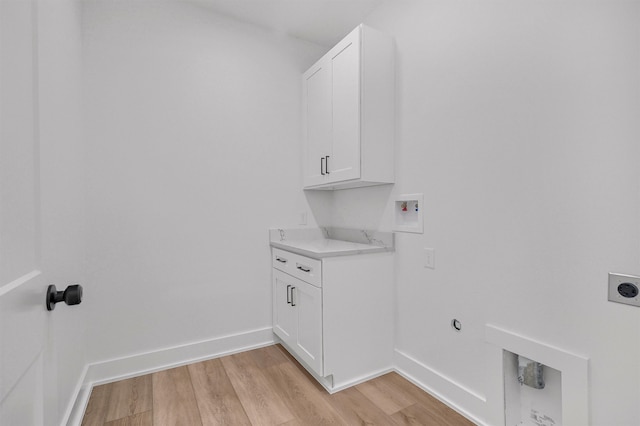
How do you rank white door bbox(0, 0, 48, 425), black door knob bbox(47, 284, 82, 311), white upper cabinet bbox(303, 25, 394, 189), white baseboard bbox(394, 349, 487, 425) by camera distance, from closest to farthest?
white door bbox(0, 0, 48, 425) < black door knob bbox(47, 284, 82, 311) < white baseboard bbox(394, 349, 487, 425) < white upper cabinet bbox(303, 25, 394, 189)

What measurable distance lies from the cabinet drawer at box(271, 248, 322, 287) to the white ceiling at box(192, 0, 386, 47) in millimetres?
1880

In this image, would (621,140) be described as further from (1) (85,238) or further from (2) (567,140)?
(1) (85,238)

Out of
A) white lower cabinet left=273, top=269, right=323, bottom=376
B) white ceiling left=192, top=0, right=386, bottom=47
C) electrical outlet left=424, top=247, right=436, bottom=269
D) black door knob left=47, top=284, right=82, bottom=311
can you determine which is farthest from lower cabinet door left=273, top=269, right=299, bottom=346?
white ceiling left=192, top=0, right=386, bottom=47

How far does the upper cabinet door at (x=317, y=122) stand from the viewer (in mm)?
2340

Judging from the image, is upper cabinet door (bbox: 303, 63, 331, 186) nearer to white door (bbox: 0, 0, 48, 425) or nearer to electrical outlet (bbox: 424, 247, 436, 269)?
electrical outlet (bbox: 424, 247, 436, 269)

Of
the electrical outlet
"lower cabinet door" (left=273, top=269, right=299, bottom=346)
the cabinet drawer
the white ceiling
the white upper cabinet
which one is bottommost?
"lower cabinet door" (left=273, top=269, right=299, bottom=346)

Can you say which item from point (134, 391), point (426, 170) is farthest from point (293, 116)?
point (134, 391)

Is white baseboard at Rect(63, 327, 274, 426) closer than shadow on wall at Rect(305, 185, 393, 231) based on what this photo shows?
Yes

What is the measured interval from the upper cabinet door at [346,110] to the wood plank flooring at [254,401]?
1.39 metres

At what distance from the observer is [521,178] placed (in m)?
1.42

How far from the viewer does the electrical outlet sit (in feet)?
6.14

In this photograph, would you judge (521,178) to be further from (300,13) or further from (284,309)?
(300,13)

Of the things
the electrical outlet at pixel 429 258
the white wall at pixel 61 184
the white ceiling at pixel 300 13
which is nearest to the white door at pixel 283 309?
the electrical outlet at pixel 429 258

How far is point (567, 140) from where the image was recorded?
1257mm
